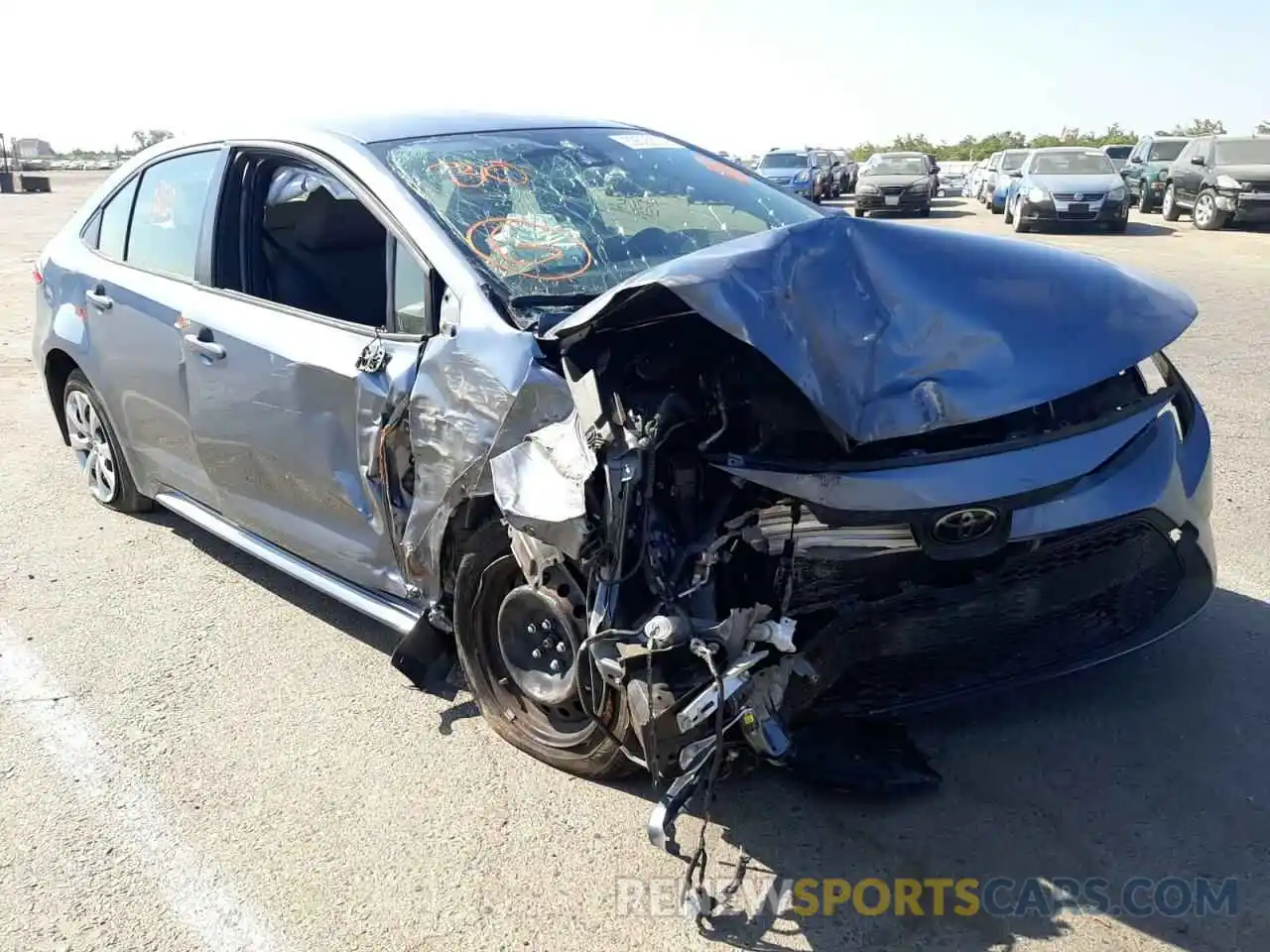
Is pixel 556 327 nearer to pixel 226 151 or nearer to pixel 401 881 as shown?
pixel 401 881

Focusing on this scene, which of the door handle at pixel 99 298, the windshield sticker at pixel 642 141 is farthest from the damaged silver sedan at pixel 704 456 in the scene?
the door handle at pixel 99 298

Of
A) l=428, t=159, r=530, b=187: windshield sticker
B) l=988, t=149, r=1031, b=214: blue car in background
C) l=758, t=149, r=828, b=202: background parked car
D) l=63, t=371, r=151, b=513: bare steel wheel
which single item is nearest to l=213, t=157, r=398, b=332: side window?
l=428, t=159, r=530, b=187: windshield sticker

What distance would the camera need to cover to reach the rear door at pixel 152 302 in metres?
4.29

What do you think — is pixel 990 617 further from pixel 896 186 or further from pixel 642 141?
pixel 896 186

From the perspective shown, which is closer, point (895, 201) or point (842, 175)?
point (895, 201)

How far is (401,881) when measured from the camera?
2775mm

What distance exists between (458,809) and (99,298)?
308 centimetres

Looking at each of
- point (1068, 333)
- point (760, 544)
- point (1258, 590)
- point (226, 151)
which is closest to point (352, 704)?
point (760, 544)

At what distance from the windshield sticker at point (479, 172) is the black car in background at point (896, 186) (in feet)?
72.5

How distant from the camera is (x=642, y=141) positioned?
433 centimetres

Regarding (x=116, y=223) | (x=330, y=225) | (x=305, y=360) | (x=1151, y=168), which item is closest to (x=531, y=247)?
(x=305, y=360)

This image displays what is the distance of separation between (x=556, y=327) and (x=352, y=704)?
1604mm

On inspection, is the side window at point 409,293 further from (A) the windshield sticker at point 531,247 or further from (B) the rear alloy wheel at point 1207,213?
(B) the rear alloy wheel at point 1207,213

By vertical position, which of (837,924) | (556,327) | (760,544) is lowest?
(837,924)
